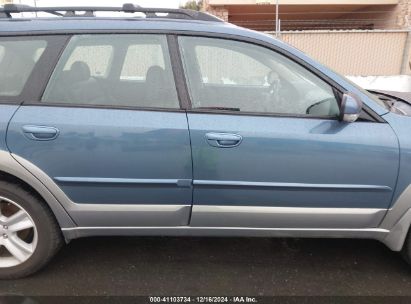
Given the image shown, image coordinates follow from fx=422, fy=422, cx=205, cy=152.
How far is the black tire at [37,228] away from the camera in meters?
2.55

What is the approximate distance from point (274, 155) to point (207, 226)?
621mm

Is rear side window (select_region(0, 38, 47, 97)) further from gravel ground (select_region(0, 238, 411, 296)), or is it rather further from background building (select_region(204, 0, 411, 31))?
background building (select_region(204, 0, 411, 31))

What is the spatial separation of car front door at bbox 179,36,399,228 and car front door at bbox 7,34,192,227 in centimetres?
14

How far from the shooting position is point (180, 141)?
2.43 metres

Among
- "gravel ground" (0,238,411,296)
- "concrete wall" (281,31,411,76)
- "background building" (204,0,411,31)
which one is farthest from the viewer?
"background building" (204,0,411,31)

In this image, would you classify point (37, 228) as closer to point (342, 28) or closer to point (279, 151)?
point (279, 151)

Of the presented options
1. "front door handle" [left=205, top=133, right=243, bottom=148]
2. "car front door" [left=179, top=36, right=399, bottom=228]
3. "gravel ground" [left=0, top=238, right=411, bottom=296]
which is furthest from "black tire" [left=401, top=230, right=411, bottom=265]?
"front door handle" [left=205, top=133, right=243, bottom=148]

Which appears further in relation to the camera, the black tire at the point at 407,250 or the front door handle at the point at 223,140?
the black tire at the point at 407,250

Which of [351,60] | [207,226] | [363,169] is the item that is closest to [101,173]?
[207,226]

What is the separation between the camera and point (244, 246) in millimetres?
3158

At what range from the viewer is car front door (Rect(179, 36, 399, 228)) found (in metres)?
2.45

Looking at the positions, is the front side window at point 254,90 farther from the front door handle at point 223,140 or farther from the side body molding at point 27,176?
the side body molding at point 27,176

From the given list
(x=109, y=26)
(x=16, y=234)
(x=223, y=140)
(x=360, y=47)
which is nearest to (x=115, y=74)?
(x=109, y=26)

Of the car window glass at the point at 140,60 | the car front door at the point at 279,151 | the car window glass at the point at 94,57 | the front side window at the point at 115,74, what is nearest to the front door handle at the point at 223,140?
the car front door at the point at 279,151
